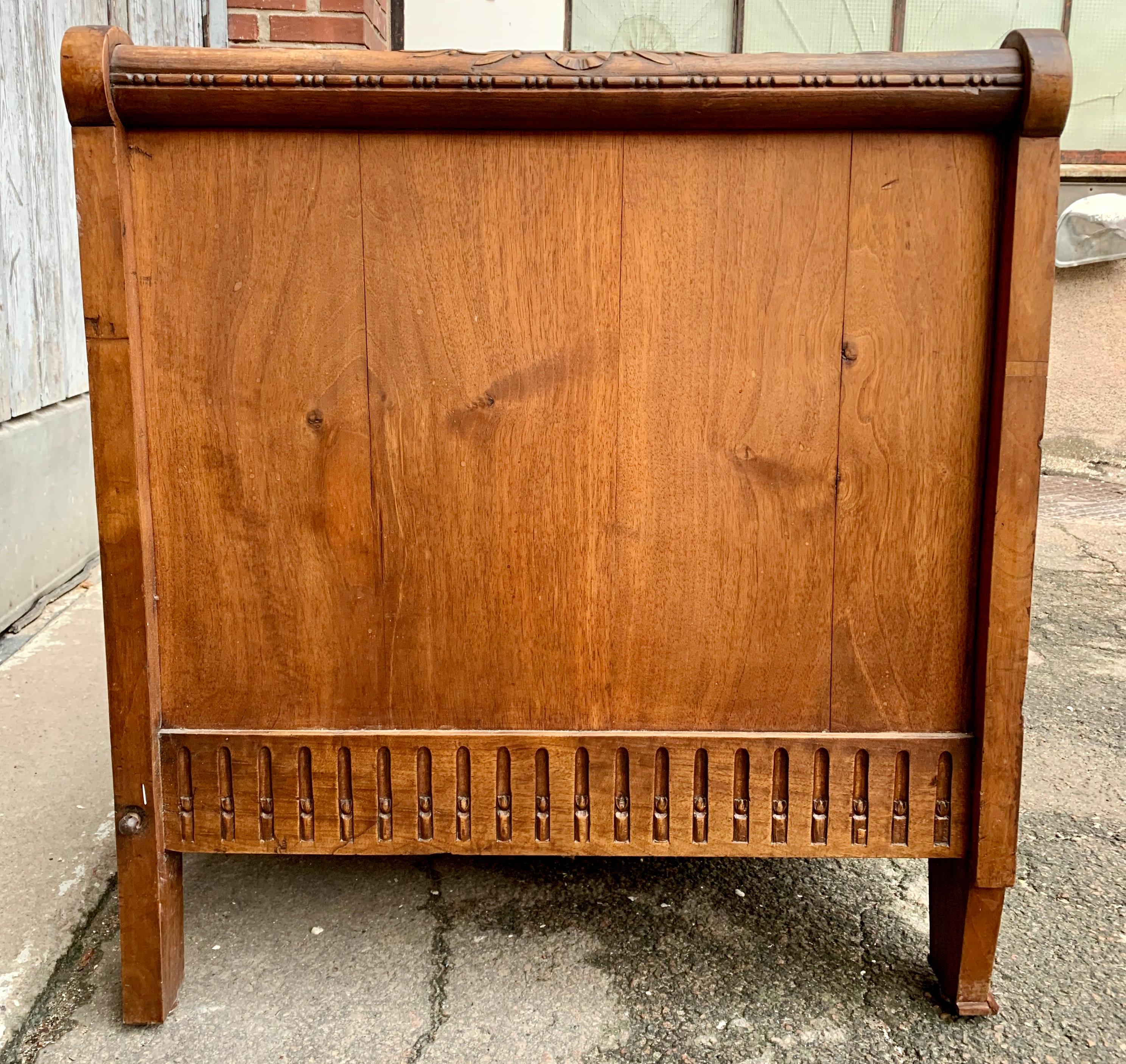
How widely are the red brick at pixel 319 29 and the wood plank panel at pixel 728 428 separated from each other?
7.16 feet

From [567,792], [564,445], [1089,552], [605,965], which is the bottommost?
[605,965]

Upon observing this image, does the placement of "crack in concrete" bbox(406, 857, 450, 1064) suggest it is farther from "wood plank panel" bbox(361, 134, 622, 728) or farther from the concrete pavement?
"wood plank panel" bbox(361, 134, 622, 728)

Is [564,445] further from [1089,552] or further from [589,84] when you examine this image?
[1089,552]

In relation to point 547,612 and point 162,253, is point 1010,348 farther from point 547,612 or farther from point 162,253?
point 162,253

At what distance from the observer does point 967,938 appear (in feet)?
4.64

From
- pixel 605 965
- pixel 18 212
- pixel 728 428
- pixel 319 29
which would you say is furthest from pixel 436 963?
pixel 319 29

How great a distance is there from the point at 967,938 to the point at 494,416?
2.98 feet

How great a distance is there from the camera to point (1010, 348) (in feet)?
4.11

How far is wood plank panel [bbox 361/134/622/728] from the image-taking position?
50.1 inches

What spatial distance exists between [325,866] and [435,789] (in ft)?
1.82

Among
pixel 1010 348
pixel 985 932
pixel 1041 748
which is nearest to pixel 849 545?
pixel 1010 348

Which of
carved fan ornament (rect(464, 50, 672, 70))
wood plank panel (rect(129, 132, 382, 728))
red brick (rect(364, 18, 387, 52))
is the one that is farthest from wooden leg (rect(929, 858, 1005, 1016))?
red brick (rect(364, 18, 387, 52))

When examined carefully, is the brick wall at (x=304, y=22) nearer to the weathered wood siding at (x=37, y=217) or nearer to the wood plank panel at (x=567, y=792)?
the weathered wood siding at (x=37, y=217)

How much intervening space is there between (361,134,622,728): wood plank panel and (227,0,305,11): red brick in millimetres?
2202
